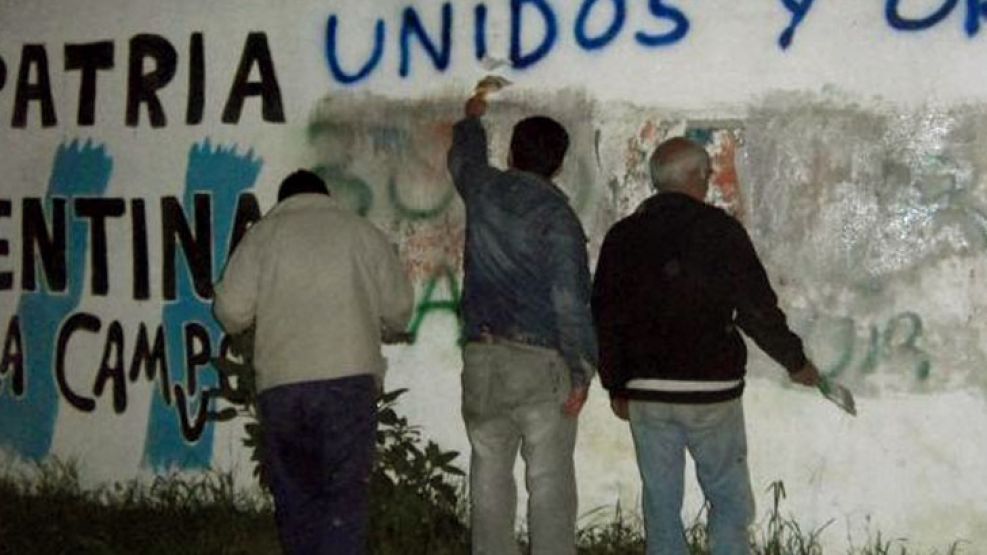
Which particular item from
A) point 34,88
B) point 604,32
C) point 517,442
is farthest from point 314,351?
point 34,88

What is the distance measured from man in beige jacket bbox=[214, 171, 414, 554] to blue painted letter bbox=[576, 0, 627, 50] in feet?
4.69

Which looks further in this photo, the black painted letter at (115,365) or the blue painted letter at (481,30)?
the black painted letter at (115,365)

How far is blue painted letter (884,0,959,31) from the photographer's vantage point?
585 centimetres

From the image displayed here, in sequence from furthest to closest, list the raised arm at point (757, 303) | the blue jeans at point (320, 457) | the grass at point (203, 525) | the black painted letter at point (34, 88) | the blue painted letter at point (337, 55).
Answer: the black painted letter at point (34, 88)
the blue painted letter at point (337, 55)
the grass at point (203, 525)
the blue jeans at point (320, 457)
the raised arm at point (757, 303)

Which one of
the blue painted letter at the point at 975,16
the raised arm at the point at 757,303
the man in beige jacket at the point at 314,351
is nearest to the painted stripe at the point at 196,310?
the man in beige jacket at the point at 314,351

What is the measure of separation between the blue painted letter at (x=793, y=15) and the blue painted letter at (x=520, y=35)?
0.96 metres

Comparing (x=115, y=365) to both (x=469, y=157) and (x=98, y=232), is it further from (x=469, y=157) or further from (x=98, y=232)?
(x=469, y=157)

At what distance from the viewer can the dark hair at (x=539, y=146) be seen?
563cm

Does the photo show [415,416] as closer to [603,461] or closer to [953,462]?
[603,461]

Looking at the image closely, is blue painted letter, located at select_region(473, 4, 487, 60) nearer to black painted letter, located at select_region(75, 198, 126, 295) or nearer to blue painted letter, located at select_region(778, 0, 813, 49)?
blue painted letter, located at select_region(778, 0, 813, 49)

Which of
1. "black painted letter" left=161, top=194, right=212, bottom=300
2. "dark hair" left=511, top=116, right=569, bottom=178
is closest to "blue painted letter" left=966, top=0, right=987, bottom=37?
"dark hair" left=511, top=116, right=569, bottom=178

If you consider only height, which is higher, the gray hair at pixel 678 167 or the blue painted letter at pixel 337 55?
the blue painted letter at pixel 337 55

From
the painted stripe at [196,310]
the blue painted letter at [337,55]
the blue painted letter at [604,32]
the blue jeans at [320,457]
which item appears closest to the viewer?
the blue jeans at [320,457]

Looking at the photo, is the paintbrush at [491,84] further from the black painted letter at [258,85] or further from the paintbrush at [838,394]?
the paintbrush at [838,394]
